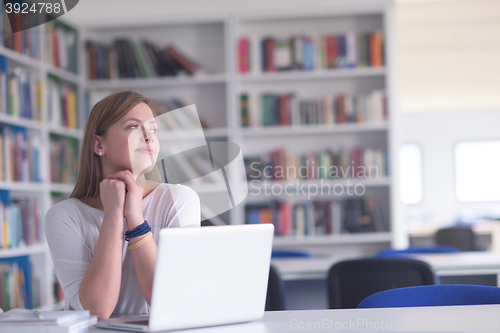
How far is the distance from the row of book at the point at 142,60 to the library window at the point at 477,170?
259 inches

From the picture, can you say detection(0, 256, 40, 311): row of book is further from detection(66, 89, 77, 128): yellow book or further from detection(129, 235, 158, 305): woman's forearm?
detection(129, 235, 158, 305): woman's forearm

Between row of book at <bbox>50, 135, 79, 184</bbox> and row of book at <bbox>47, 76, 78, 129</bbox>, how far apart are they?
0.13 m

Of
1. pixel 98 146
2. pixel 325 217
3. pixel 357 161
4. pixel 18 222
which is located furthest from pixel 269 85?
pixel 98 146

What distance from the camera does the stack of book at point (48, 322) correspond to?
36.1 inches

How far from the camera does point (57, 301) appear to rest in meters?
3.66

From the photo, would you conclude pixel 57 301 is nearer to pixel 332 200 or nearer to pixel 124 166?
pixel 332 200

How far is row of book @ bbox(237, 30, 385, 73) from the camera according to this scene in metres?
3.95

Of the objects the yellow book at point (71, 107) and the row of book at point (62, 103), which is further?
the yellow book at point (71, 107)

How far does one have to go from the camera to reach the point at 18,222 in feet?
10.6

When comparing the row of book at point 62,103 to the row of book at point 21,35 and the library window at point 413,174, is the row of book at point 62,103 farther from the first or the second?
the library window at point 413,174

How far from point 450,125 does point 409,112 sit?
72 centimetres

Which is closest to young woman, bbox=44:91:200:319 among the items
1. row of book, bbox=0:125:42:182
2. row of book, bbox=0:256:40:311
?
row of book, bbox=0:125:42:182

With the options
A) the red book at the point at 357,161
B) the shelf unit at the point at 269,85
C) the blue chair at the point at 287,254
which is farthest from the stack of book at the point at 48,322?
the red book at the point at 357,161

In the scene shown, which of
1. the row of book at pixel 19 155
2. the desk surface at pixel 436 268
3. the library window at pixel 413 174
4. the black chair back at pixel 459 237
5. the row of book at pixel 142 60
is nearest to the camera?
the desk surface at pixel 436 268
